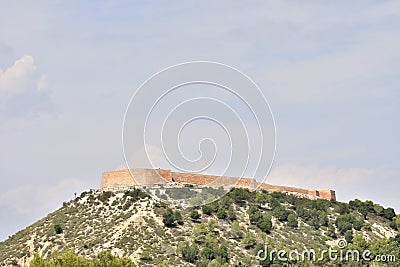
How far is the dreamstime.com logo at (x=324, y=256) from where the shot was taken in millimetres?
66062

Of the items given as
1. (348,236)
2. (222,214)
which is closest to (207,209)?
(222,214)

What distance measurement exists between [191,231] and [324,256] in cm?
1104

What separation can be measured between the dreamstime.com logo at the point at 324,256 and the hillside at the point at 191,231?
1.94 ft

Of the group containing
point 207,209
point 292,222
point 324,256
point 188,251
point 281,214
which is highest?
point 281,214

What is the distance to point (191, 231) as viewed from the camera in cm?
7062

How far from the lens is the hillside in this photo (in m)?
66.1

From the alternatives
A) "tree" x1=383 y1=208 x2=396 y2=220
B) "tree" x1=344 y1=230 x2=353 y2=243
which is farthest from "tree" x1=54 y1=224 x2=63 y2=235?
"tree" x1=383 y1=208 x2=396 y2=220

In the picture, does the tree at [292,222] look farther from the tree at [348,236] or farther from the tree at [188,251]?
the tree at [188,251]

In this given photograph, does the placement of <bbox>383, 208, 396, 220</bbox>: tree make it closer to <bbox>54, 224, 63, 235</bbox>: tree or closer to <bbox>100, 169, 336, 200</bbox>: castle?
<bbox>100, 169, 336, 200</bbox>: castle

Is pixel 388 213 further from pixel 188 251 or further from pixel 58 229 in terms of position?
pixel 58 229

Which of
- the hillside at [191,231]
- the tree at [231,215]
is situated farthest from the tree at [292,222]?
the tree at [231,215]

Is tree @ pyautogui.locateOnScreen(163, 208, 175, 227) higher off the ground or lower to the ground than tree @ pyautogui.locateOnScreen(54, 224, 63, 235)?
higher

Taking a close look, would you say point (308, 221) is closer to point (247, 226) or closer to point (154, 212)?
point (247, 226)

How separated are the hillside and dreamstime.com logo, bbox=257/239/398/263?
593 mm
